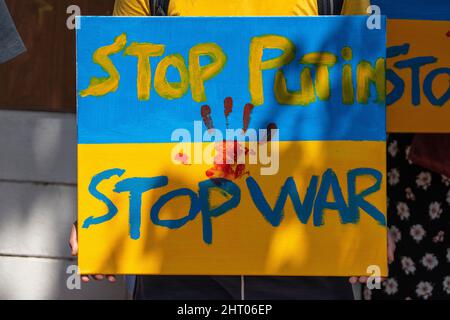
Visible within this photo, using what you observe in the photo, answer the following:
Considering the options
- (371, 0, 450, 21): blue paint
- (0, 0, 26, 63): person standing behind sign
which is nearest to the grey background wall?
(0, 0, 26, 63): person standing behind sign

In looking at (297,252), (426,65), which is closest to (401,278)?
(426,65)

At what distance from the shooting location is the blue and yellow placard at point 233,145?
8.64ft

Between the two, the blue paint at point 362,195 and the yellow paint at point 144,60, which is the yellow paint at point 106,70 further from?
the blue paint at point 362,195

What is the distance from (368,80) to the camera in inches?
104

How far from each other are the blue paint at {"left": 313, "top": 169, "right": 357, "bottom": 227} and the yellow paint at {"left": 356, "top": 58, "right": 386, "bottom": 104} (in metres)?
0.23

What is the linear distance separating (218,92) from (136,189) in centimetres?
35

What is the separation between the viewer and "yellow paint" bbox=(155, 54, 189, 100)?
265 centimetres

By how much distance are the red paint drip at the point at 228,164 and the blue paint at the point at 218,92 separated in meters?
0.06

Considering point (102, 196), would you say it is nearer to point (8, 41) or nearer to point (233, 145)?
point (233, 145)

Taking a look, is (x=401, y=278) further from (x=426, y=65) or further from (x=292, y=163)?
(x=292, y=163)

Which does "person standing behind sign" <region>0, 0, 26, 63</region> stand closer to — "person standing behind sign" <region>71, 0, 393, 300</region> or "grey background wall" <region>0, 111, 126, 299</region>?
"person standing behind sign" <region>71, 0, 393, 300</region>

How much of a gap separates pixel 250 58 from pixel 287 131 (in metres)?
0.23

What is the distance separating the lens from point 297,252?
2.64 metres

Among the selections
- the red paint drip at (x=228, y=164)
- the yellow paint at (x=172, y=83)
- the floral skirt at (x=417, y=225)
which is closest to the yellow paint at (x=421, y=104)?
the red paint drip at (x=228, y=164)
